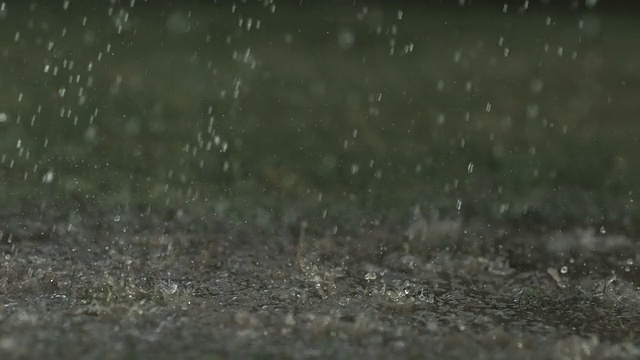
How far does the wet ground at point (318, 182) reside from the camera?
3455 millimetres

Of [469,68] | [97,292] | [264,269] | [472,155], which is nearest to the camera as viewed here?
[97,292]

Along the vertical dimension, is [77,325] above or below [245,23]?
below

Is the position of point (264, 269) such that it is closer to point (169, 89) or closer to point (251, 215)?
point (251, 215)

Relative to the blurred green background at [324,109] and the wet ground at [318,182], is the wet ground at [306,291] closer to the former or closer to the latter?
the wet ground at [318,182]

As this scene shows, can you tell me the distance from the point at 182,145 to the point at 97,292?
6.93 ft

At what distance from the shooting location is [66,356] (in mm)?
3043

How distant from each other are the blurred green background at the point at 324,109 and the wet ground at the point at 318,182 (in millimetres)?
23

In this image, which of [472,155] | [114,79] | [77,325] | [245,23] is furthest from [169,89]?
[77,325]

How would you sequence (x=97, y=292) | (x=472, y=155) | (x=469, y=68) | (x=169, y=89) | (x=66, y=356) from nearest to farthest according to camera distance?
(x=66, y=356)
(x=97, y=292)
(x=472, y=155)
(x=169, y=89)
(x=469, y=68)

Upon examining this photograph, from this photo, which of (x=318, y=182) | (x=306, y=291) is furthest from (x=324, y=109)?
(x=306, y=291)

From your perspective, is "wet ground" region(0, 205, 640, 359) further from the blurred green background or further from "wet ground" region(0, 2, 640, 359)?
the blurred green background

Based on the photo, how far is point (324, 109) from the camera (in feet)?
21.0

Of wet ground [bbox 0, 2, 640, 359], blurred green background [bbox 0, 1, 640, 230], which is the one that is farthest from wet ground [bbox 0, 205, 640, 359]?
blurred green background [bbox 0, 1, 640, 230]

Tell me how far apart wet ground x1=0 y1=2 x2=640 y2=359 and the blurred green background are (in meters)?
0.02
